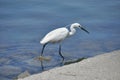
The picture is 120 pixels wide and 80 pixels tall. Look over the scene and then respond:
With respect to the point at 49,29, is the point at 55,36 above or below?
above

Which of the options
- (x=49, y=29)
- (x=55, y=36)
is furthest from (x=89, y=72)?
(x=49, y=29)

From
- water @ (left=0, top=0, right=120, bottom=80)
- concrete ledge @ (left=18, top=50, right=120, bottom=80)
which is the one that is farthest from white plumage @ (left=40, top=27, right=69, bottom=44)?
concrete ledge @ (left=18, top=50, right=120, bottom=80)

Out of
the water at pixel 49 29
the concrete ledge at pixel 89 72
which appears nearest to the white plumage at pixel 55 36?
the water at pixel 49 29

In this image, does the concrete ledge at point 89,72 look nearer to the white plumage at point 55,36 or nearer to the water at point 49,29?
the water at point 49,29

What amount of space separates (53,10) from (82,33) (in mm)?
2005

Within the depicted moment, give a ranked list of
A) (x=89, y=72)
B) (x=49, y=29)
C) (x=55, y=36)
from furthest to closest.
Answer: (x=49, y=29), (x=55, y=36), (x=89, y=72)

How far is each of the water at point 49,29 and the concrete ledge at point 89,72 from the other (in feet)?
5.84

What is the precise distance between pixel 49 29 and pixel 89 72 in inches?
222

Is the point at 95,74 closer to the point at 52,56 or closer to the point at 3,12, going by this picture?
the point at 52,56

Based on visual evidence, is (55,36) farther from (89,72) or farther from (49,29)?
(89,72)

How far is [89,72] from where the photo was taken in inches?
331

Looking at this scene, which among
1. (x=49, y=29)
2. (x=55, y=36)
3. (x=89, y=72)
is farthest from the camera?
(x=49, y=29)

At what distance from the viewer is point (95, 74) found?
27.1ft

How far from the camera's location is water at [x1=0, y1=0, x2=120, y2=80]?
1144cm
